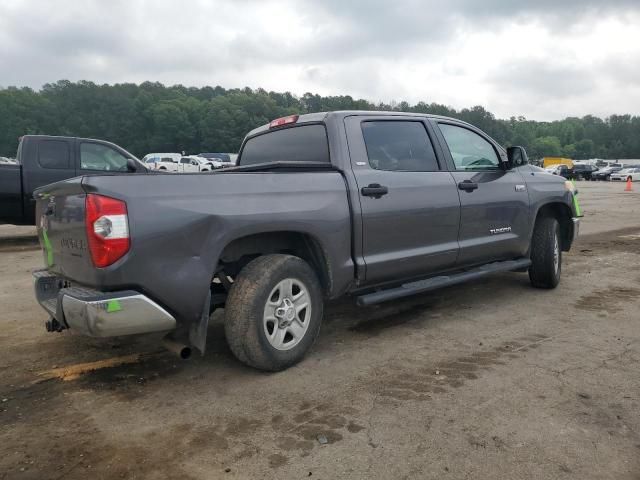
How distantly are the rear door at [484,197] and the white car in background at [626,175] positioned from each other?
4625 centimetres

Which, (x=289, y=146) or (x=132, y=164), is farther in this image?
(x=132, y=164)

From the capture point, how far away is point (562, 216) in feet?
19.4

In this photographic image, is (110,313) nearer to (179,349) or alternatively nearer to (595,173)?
(179,349)

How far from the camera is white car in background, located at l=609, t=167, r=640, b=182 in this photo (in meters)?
44.4

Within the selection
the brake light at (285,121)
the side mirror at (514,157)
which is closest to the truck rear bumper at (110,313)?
the brake light at (285,121)

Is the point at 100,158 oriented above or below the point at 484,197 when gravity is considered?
above

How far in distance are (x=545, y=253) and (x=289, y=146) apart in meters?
3.05

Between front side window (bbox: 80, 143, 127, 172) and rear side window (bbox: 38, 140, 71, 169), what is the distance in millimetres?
251

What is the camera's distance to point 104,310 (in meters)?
2.71

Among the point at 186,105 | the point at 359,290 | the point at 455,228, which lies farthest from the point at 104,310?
the point at 186,105

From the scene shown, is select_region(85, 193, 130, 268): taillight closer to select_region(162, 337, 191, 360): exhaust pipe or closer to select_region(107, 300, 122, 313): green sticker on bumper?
select_region(107, 300, 122, 313): green sticker on bumper

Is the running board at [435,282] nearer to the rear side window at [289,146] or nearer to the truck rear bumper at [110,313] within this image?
the rear side window at [289,146]

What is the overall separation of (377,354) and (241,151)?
8.35ft

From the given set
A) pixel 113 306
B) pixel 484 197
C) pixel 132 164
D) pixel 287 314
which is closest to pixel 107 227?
pixel 113 306
